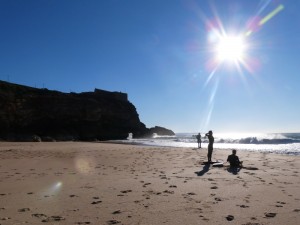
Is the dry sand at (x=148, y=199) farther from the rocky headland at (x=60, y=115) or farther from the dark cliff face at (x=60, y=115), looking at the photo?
the dark cliff face at (x=60, y=115)

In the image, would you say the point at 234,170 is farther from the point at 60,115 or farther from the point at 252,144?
the point at 60,115

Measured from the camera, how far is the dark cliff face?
61.8 meters

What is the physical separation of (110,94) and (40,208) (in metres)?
95.3

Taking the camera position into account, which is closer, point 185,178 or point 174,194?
point 174,194

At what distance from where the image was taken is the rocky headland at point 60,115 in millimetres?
61562

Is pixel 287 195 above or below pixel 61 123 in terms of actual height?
below

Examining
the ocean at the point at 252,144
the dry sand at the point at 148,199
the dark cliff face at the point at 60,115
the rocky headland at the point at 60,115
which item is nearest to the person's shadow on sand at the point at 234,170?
the dry sand at the point at 148,199

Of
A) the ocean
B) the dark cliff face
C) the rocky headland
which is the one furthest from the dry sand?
the dark cliff face

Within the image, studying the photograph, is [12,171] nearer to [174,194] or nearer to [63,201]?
[63,201]

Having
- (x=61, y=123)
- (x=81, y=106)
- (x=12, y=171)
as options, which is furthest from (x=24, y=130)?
(x=12, y=171)

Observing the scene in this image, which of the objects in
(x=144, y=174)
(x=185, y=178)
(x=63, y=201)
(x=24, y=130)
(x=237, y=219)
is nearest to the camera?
(x=237, y=219)

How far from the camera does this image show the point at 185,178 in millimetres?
10484

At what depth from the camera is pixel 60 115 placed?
245 ft

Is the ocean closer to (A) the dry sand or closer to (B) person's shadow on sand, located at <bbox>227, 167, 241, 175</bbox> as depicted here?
(B) person's shadow on sand, located at <bbox>227, 167, 241, 175</bbox>
